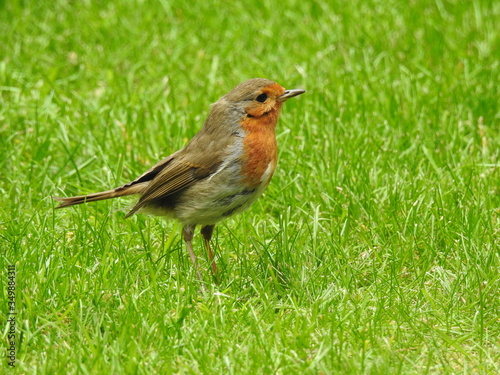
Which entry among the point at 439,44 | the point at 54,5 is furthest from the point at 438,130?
the point at 54,5

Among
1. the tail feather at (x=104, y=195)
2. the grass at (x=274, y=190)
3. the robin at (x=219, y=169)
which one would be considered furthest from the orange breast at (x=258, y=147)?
the tail feather at (x=104, y=195)

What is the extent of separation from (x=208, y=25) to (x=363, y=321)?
4.70 metres

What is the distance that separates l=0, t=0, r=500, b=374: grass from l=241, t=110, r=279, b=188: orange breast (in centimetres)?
39

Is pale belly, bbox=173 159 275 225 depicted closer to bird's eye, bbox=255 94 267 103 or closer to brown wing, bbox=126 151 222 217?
brown wing, bbox=126 151 222 217

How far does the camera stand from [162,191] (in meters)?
4.67

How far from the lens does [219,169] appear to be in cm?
457

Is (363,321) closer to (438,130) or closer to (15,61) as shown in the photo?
(438,130)

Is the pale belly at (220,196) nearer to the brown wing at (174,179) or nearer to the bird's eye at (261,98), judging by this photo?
the brown wing at (174,179)

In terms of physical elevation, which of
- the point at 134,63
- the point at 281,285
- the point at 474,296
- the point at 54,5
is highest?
the point at 54,5

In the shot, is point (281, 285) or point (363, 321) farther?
point (281, 285)

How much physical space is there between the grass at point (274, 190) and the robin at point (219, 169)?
17 cm

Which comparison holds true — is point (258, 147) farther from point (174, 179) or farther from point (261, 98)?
point (174, 179)

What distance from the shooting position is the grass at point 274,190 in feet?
12.5

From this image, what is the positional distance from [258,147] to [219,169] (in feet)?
0.77
